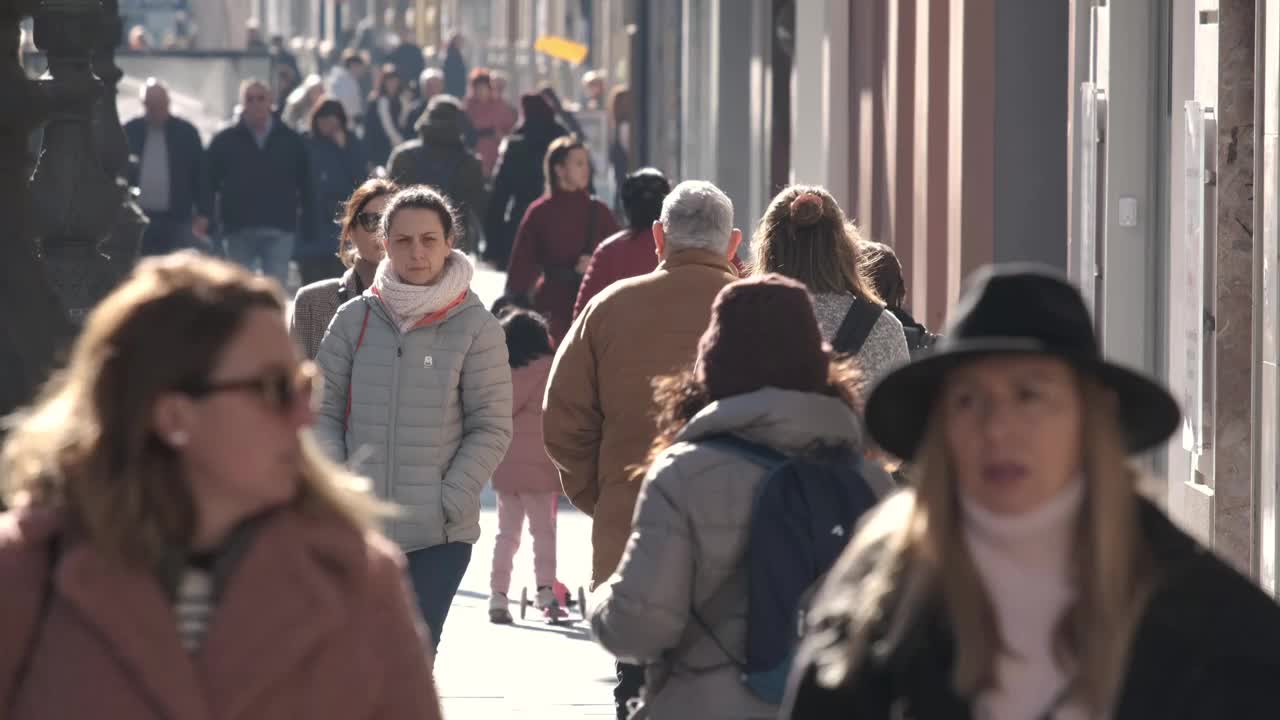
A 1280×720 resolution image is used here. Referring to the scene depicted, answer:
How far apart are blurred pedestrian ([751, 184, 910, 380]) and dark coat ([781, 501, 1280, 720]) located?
4.19 meters

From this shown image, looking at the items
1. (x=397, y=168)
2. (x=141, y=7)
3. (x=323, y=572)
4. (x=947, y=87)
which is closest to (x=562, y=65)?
(x=141, y=7)

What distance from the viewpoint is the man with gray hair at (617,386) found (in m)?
7.29

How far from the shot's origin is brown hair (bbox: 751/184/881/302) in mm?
7547

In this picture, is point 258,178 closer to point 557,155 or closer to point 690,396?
point 557,155

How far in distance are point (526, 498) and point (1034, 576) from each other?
776 centimetres

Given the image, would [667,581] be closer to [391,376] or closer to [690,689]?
[690,689]

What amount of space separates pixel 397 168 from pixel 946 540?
1654 centimetres

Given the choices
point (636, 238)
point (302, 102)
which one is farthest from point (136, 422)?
point (302, 102)

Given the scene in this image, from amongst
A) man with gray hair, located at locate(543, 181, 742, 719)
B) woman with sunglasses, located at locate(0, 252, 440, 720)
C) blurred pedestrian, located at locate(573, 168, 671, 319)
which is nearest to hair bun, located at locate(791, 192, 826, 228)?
man with gray hair, located at locate(543, 181, 742, 719)

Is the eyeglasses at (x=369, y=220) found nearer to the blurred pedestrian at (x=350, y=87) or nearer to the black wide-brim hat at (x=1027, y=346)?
the black wide-brim hat at (x=1027, y=346)

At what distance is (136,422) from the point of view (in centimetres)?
349

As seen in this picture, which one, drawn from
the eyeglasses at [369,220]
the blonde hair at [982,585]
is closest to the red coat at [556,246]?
the eyeglasses at [369,220]

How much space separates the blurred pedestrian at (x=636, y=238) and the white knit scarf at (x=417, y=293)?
347 cm

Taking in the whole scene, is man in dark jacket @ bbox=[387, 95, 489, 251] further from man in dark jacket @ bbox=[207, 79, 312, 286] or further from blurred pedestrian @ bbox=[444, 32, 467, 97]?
blurred pedestrian @ bbox=[444, 32, 467, 97]
